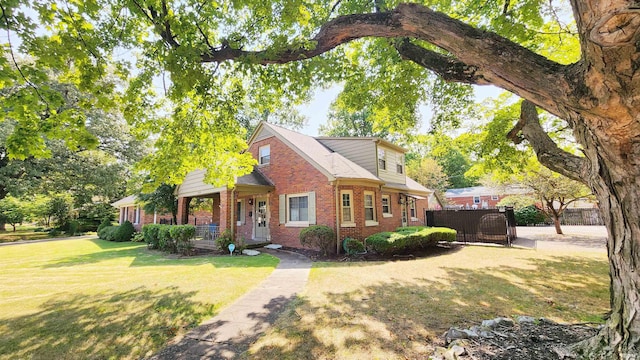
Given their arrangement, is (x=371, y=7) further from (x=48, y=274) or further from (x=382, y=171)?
(x=48, y=274)

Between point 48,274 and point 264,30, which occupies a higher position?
point 264,30

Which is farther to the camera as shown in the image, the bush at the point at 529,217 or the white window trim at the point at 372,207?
the bush at the point at 529,217

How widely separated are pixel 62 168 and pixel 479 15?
3056 cm

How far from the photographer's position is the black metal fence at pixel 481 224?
14.0 metres

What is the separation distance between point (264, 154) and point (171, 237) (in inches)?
254

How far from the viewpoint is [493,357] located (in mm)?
3162

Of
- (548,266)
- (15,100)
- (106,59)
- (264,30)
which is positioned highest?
(264,30)

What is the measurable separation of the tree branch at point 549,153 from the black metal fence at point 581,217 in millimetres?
29291

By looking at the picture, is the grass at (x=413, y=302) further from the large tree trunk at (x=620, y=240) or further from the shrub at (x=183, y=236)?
the shrub at (x=183, y=236)

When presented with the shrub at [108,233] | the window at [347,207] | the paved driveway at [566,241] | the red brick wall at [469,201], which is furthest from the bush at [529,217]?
the shrub at [108,233]

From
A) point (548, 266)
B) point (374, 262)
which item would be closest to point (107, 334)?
point (374, 262)

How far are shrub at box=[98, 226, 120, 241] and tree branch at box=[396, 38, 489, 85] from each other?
2408cm

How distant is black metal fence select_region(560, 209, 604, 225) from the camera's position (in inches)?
1006

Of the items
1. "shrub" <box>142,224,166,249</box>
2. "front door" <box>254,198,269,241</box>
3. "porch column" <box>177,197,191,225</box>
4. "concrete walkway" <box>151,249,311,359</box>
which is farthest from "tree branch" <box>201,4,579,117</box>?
"porch column" <box>177,197,191,225</box>
